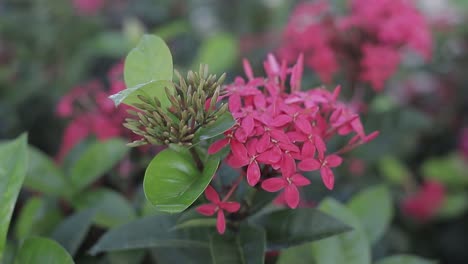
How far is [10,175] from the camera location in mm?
702

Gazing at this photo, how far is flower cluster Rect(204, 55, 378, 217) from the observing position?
1.93 ft

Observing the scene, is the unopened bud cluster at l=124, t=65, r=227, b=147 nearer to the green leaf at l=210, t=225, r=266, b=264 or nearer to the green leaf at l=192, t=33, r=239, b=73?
the green leaf at l=210, t=225, r=266, b=264

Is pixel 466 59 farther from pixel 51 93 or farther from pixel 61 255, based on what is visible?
pixel 61 255

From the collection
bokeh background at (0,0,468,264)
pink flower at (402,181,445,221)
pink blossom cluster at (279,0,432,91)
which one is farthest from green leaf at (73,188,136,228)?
pink flower at (402,181,445,221)

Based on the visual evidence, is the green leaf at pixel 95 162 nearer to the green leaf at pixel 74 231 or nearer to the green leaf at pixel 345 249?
the green leaf at pixel 74 231

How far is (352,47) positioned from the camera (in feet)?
4.25

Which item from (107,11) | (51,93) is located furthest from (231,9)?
(51,93)

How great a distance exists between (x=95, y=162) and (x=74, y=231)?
196mm

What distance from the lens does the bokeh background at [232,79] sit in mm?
1205

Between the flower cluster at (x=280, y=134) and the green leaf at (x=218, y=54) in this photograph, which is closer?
the flower cluster at (x=280, y=134)

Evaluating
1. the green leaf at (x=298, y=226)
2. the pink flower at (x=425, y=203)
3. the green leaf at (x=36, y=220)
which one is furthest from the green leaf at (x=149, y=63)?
the pink flower at (x=425, y=203)

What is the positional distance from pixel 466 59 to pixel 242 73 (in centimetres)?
85

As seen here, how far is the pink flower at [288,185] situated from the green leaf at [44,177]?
49cm

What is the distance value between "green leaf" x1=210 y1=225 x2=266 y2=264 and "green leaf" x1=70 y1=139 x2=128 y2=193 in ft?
1.12
